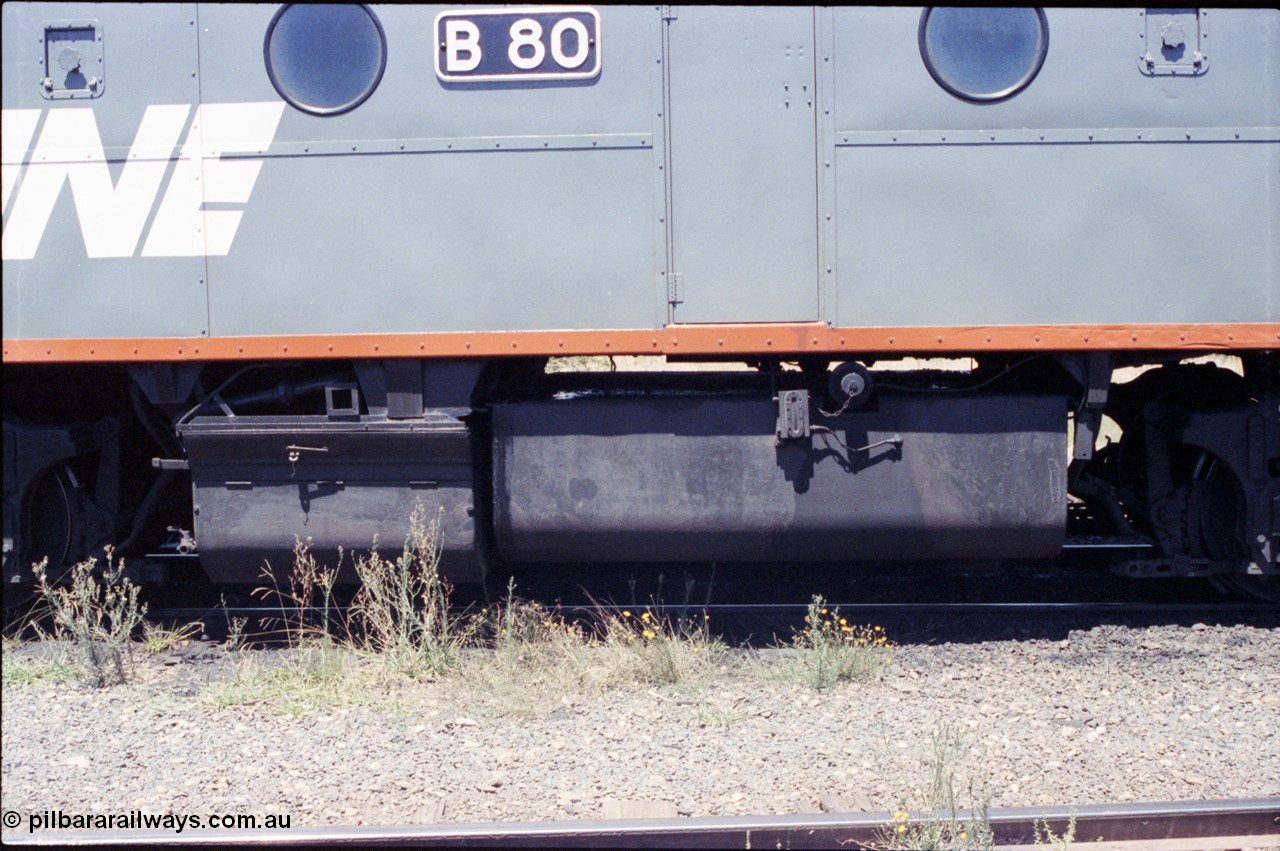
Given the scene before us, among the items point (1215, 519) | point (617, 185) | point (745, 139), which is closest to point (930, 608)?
point (1215, 519)

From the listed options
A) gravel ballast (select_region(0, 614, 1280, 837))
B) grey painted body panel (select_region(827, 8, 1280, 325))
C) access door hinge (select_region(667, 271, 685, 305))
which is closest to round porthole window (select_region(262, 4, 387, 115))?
access door hinge (select_region(667, 271, 685, 305))

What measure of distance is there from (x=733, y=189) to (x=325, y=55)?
81.6 inches

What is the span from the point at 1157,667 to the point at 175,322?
5.17 meters

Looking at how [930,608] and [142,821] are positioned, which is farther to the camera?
[930,608]

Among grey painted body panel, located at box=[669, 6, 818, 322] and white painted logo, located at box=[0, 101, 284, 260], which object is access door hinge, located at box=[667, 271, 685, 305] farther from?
white painted logo, located at box=[0, 101, 284, 260]

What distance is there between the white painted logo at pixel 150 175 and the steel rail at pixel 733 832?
2708 mm

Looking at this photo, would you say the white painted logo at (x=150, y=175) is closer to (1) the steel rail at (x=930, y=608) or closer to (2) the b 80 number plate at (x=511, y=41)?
(2) the b 80 number plate at (x=511, y=41)

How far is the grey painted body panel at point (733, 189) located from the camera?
477 centimetres

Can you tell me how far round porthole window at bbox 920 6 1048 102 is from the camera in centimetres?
477

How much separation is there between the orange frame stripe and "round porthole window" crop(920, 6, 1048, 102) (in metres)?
1.17

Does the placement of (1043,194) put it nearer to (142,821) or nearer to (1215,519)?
(1215,519)

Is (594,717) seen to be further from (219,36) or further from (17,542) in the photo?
(219,36)

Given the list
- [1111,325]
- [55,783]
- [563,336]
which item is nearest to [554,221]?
[563,336]

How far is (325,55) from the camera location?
15.6ft
